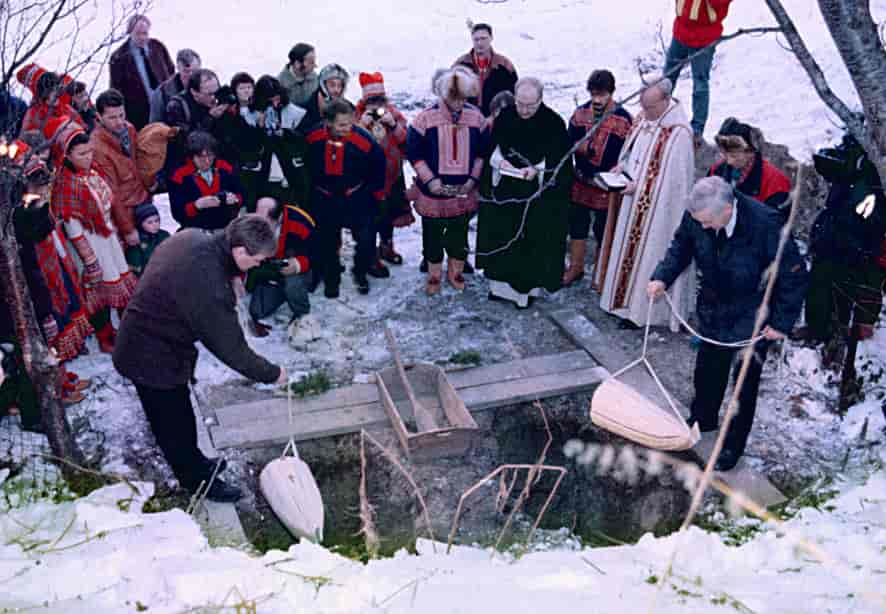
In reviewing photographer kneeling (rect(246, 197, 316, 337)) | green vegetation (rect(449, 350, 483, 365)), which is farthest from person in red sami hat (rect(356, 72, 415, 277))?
green vegetation (rect(449, 350, 483, 365))

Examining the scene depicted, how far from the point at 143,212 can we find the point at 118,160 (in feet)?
1.40

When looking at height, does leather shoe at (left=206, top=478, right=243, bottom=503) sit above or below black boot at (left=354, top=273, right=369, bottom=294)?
below

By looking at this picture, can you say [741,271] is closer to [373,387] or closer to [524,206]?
[524,206]

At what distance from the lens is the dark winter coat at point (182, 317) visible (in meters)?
4.02

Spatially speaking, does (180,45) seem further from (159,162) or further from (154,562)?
(154,562)

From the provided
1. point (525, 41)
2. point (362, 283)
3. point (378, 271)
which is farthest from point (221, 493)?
point (525, 41)

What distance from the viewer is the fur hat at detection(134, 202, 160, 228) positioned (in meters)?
6.28

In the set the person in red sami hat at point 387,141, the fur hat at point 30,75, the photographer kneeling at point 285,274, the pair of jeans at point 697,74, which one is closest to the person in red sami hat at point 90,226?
the fur hat at point 30,75

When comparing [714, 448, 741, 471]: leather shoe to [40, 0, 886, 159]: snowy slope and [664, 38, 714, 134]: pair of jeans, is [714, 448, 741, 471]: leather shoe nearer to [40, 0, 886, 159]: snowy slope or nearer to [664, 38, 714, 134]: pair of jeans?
[664, 38, 714, 134]: pair of jeans

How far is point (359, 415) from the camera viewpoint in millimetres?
5531

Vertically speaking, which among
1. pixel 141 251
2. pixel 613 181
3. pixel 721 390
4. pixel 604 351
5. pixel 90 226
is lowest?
pixel 604 351

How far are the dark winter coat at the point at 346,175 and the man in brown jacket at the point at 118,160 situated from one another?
53.7 inches

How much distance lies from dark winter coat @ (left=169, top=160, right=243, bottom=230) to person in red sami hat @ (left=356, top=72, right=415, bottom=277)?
1.28 meters

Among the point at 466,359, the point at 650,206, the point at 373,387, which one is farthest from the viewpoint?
the point at 650,206
